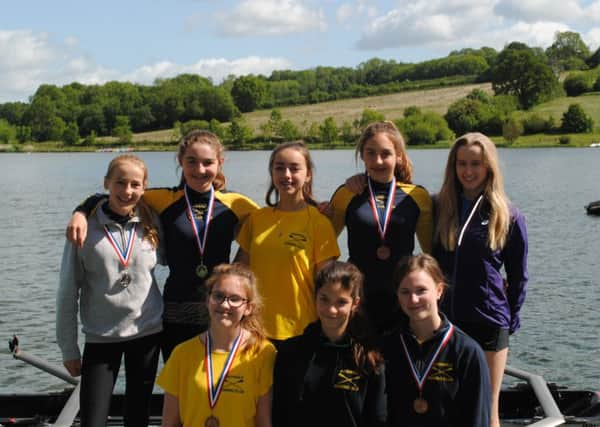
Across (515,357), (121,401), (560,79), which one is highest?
(560,79)

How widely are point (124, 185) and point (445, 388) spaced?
2.34m

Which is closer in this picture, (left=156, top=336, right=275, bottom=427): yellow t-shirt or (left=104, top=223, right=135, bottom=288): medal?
(left=156, top=336, right=275, bottom=427): yellow t-shirt

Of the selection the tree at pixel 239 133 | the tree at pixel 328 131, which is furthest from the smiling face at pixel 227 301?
the tree at pixel 239 133

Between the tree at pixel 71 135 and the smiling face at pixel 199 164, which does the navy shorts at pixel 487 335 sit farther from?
the tree at pixel 71 135

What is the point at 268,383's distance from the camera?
408cm

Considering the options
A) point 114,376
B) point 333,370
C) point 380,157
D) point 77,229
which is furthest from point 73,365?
point 380,157

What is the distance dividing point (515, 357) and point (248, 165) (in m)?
54.9

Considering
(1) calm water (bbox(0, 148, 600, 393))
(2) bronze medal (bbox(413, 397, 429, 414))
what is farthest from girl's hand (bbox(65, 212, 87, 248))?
(1) calm water (bbox(0, 148, 600, 393))

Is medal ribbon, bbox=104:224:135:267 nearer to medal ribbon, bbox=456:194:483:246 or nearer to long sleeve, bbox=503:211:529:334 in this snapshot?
medal ribbon, bbox=456:194:483:246

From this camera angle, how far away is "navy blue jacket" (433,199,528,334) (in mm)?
4727

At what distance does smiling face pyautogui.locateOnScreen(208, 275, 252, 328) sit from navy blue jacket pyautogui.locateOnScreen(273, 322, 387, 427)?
389 mm

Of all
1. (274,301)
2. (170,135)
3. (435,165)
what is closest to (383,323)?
(274,301)

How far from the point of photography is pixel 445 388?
13.1 feet

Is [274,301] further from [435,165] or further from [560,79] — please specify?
[560,79]
